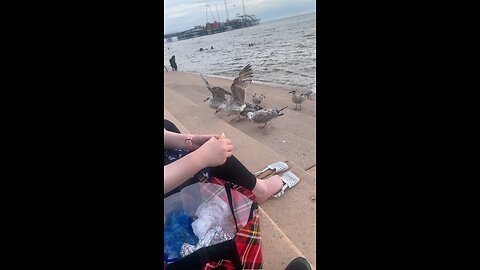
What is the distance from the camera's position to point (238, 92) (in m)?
5.28

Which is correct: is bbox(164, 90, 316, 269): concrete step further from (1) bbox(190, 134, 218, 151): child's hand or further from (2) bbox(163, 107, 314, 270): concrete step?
(1) bbox(190, 134, 218, 151): child's hand

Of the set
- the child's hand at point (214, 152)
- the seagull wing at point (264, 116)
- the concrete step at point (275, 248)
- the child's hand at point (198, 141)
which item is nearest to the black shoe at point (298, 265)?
the concrete step at point (275, 248)

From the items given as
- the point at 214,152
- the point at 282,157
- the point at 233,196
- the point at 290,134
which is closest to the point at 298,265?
the point at 233,196

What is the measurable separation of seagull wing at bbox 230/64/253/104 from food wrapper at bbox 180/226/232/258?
3815 mm

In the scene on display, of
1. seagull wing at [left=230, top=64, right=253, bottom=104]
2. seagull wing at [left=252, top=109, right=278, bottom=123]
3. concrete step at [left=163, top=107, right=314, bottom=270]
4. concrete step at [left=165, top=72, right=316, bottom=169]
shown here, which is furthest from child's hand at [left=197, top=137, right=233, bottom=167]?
seagull wing at [left=230, top=64, right=253, bottom=104]

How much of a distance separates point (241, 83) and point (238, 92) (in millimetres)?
182

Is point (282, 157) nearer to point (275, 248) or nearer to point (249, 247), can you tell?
point (275, 248)

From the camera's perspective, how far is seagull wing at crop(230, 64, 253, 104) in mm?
5043

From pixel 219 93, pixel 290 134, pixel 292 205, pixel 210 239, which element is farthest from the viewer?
pixel 219 93

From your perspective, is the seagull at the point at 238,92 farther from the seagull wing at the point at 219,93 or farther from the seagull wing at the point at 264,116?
the seagull wing at the point at 264,116
